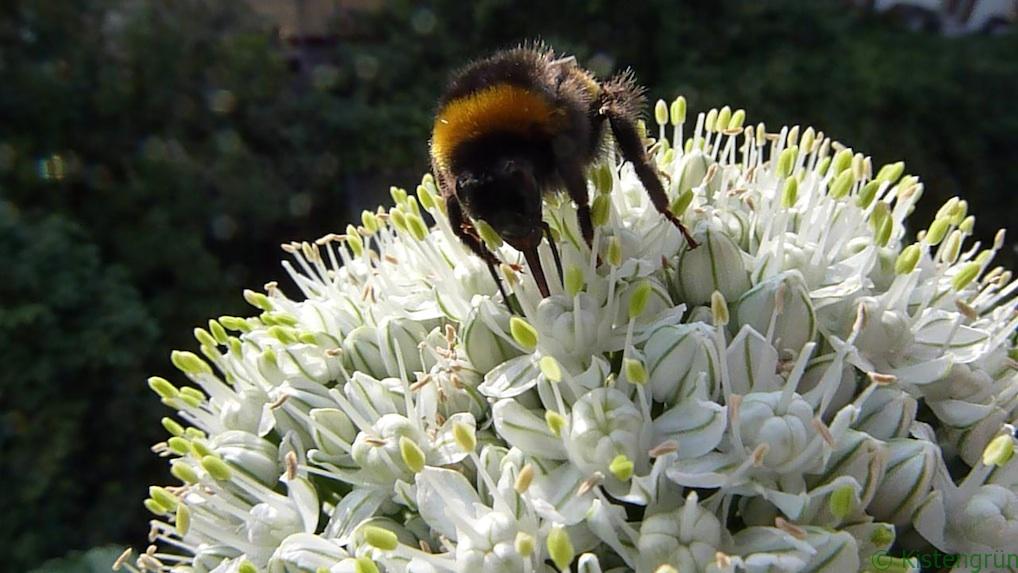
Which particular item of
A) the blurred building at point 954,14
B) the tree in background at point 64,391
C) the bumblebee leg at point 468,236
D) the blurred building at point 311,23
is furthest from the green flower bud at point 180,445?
the blurred building at point 954,14

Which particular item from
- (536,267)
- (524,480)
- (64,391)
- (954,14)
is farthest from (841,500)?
(954,14)

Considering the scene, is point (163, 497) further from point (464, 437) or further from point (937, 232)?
point (937, 232)

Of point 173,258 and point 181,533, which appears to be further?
point 173,258

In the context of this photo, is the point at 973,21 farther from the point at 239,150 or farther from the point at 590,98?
the point at 590,98

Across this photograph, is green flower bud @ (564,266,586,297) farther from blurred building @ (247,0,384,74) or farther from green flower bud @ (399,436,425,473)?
blurred building @ (247,0,384,74)

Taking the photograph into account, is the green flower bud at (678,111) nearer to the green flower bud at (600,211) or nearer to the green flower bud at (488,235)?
the green flower bud at (600,211)

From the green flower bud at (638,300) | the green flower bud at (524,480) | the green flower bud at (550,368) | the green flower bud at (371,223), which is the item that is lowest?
the green flower bud at (524,480)

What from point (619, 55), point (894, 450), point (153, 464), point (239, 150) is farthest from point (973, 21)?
point (894, 450)
